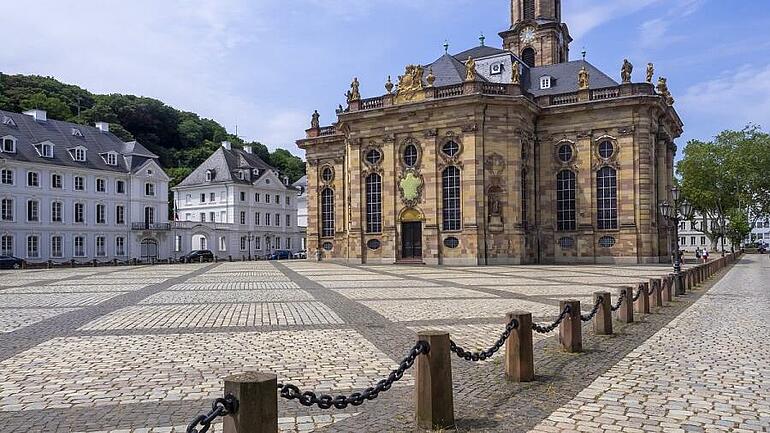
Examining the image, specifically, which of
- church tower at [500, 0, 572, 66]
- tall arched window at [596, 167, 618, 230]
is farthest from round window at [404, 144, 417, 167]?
church tower at [500, 0, 572, 66]

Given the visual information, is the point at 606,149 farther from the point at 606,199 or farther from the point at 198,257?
the point at 198,257

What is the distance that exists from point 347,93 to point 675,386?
42401 millimetres

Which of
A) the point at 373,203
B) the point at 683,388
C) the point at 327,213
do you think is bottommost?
the point at 683,388

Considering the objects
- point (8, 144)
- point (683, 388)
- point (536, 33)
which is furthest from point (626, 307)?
point (8, 144)

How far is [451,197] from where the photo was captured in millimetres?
42531

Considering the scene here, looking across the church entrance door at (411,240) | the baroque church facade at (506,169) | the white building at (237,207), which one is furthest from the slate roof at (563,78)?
the white building at (237,207)

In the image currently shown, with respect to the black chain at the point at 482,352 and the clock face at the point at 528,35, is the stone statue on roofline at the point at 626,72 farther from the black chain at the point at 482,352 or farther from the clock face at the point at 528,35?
the black chain at the point at 482,352

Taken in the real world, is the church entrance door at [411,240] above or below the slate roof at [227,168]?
below

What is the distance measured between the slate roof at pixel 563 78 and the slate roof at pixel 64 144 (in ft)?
122

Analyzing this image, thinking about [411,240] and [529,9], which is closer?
[411,240]

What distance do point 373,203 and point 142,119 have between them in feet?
210

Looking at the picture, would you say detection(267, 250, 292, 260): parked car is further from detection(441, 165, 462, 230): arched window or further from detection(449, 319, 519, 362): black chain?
detection(449, 319, 519, 362): black chain

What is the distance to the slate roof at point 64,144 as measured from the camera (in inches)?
2063

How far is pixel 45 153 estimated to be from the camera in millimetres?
53875
